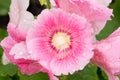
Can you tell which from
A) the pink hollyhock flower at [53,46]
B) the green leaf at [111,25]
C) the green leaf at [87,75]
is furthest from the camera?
the green leaf at [111,25]

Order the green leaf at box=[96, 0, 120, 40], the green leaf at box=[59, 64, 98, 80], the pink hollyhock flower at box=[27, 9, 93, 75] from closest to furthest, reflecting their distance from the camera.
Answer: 1. the pink hollyhock flower at box=[27, 9, 93, 75]
2. the green leaf at box=[59, 64, 98, 80]
3. the green leaf at box=[96, 0, 120, 40]

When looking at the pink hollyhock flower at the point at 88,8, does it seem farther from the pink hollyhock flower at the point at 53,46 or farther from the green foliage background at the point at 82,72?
the green foliage background at the point at 82,72

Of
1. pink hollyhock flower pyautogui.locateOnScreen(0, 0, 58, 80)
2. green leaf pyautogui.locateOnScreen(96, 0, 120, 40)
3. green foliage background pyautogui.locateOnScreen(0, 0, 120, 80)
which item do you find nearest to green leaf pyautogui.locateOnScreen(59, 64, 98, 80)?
green foliage background pyautogui.locateOnScreen(0, 0, 120, 80)

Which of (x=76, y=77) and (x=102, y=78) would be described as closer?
(x=76, y=77)

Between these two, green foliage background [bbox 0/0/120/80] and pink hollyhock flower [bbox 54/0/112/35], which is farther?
green foliage background [bbox 0/0/120/80]

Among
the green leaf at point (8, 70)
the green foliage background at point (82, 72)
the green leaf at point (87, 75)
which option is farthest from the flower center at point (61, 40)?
the green leaf at point (8, 70)


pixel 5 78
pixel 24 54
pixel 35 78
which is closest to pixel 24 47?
pixel 24 54

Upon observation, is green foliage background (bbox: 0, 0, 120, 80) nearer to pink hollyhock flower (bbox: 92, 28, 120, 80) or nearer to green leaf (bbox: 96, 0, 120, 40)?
green leaf (bbox: 96, 0, 120, 40)

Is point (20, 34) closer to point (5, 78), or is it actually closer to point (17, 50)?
point (17, 50)
